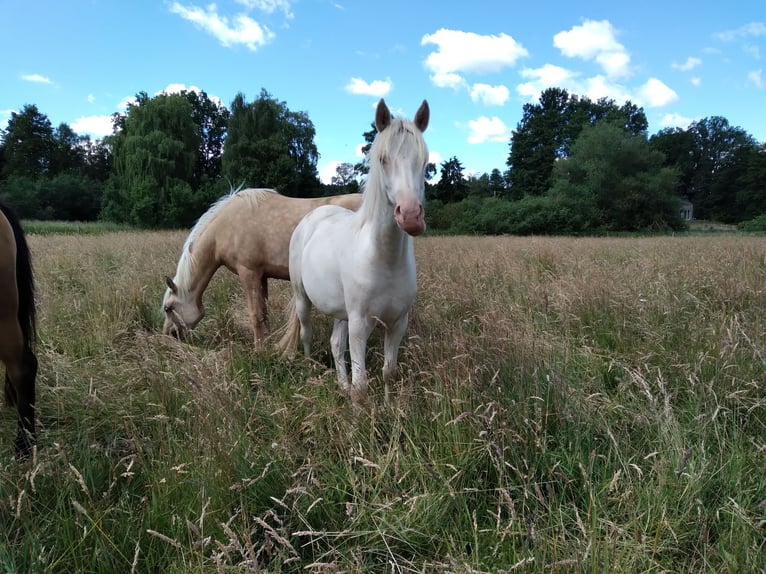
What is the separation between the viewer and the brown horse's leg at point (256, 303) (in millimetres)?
3916

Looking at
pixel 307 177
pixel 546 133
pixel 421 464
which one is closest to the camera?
pixel 421 464

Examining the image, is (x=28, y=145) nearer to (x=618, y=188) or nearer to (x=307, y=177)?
(x=307, y=177)

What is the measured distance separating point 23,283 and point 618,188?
39609mm

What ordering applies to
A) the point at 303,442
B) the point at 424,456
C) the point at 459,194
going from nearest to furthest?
the point at 424,456 → the point at 303,442 → the point at 459,194

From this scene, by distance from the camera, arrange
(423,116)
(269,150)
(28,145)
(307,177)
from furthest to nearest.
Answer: (28,145)
(307,177)
(269,150)
(423,116)

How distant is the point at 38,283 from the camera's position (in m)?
5.33

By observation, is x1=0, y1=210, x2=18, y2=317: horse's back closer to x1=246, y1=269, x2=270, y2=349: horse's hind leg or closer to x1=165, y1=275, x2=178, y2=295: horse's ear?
A: x1=165, y1=275, x2=178, y2=295: horse's ear

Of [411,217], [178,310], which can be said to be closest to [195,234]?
[178,310]

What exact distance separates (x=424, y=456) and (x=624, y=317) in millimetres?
2554

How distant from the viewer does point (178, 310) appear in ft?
13.7

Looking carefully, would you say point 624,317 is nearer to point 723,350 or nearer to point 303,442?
point 723,350

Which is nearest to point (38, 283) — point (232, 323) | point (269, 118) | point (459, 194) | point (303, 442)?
point (232, 323)

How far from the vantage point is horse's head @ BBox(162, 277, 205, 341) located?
4070 mm

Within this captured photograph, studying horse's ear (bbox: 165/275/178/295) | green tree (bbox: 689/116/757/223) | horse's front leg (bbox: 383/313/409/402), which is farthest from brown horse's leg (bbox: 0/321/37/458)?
green tree (bbox: 689/116/757/223)
